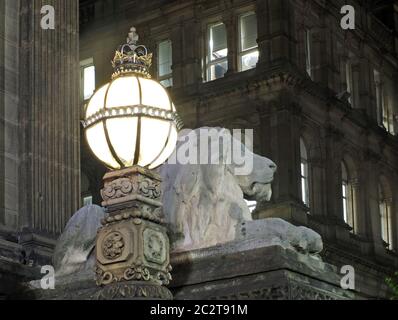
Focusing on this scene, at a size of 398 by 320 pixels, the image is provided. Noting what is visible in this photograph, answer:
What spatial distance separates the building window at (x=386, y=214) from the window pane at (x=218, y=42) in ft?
33.5

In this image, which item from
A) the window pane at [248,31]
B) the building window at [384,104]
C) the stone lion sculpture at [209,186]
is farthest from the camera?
the building window at [384,104]

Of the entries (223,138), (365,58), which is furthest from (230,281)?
(365,58)

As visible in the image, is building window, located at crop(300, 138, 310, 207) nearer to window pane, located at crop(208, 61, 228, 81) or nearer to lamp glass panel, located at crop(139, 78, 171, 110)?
window pane, located at crop(208, 61, 228, 81)

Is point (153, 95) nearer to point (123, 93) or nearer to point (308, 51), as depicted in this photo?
point (123, 93)

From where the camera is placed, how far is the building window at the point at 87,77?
47.4 metres

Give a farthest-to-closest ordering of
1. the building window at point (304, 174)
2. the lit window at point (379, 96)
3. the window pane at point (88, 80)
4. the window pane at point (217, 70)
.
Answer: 1. the lit window at point (379, 96)
2. the window pane at point (88, 80)
3. the window pane at point (217, 70)
4. the building window at point (304, 174)

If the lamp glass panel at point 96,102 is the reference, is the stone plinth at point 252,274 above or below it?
below

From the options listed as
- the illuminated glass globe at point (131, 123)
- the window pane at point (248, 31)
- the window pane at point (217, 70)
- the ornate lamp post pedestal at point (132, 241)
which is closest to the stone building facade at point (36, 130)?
the illuminated glass globe at point (131, 123)

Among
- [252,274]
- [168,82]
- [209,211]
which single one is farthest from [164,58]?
[252,274]

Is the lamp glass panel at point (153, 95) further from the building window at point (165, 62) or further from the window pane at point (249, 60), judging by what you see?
the building window at point (165, 62)

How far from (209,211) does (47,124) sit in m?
6.69

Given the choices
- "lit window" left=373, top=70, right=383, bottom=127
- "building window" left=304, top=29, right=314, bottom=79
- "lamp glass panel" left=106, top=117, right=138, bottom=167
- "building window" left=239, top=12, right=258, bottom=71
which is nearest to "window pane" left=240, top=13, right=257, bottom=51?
"building window" left=239, top=12, right=258, bottom=71

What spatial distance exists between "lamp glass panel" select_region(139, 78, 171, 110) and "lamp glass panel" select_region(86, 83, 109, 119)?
12.3 inches

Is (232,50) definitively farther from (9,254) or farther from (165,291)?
(165,291)
